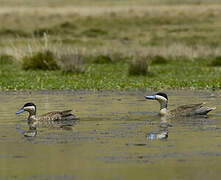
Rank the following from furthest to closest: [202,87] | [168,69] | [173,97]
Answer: [168,69] < [202,87] < [173,97]

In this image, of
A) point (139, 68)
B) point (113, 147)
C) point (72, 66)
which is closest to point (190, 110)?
point (113, 147)

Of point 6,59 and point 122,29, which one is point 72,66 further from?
point 122,29

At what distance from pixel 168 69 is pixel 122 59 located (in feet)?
27.5

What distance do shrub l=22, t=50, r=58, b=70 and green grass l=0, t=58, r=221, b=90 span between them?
0.58 m

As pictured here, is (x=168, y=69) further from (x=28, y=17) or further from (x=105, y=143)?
(x=28, y=17)

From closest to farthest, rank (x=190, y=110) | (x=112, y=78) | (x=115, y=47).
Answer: (x=190, y=110), (x=112, y=78), (x=115, y=47)

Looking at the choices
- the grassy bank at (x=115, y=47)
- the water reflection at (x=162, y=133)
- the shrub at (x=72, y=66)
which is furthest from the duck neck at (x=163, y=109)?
the shrub at (x=72, y=66)

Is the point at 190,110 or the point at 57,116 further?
the point at 190,110

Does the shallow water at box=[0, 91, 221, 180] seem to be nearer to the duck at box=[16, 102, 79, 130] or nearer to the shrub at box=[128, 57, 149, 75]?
the duck at box=[16, 102, 79, 130]

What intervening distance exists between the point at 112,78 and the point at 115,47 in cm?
2011

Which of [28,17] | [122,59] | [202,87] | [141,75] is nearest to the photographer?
[202,87]

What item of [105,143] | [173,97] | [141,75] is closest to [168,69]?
[141,75]

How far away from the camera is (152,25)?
82.8m

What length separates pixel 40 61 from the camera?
38.7 metres
